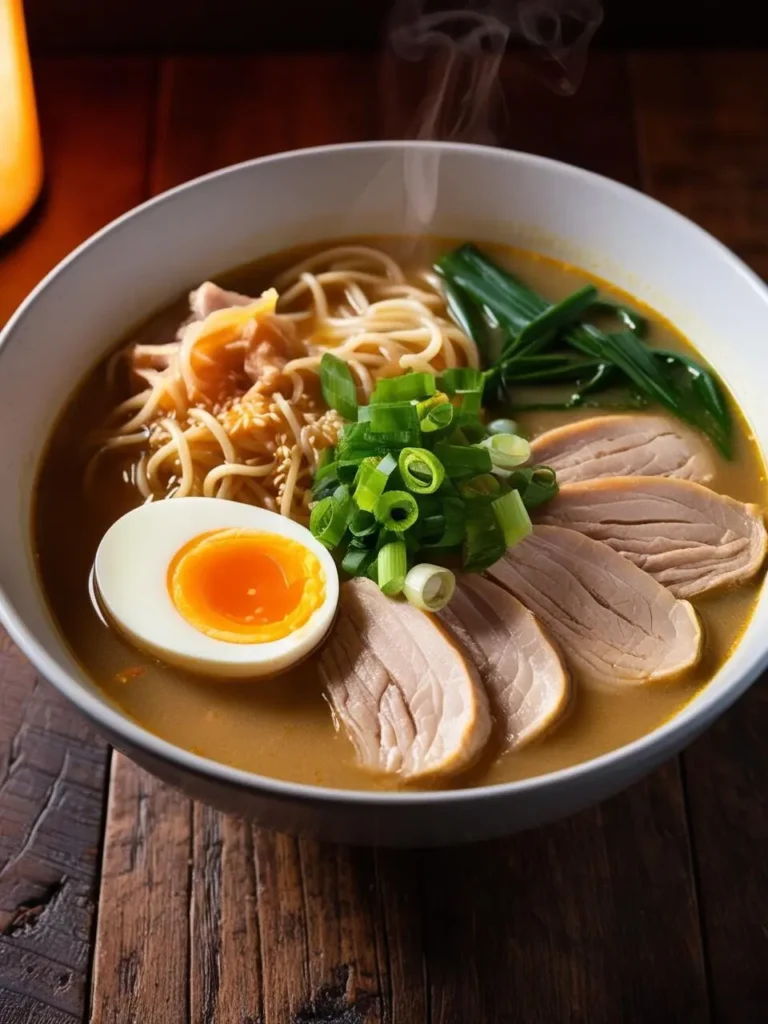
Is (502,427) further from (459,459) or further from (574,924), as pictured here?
(574,924)

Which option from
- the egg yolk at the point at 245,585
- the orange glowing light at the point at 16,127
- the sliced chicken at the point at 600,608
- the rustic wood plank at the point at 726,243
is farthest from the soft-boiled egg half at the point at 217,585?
the orange glowing light at the point at 16,127

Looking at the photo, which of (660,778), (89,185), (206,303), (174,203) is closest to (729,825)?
(660,778)

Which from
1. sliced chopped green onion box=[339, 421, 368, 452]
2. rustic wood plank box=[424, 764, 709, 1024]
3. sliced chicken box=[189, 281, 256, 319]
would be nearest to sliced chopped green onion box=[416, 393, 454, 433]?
sliced chopped green onion box=[339, 421, 368, 452]

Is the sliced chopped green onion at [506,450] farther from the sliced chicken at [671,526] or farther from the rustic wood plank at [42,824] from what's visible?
the rustic wood plank at [42,824]

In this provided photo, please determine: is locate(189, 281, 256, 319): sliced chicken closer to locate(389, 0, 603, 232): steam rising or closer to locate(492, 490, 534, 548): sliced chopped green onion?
locate(389, 0, 603, 232): steam rising

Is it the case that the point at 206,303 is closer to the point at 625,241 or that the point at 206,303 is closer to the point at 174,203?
the point at 174,203
